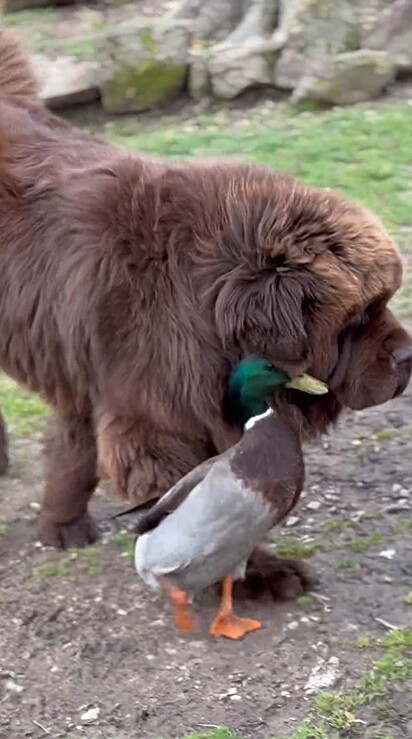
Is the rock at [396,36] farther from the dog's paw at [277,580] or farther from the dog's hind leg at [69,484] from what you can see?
the dog's paw at [277,580]

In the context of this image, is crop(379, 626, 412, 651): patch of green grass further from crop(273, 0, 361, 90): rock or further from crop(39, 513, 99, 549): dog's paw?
crop(273, 0, 361, 90): rock

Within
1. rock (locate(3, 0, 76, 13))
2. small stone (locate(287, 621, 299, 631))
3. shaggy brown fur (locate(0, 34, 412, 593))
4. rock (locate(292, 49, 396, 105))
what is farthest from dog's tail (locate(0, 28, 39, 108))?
rock (locate(3, 0, 76, 13))

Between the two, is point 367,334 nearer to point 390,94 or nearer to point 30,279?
point 30,279

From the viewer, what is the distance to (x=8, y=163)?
342 cm

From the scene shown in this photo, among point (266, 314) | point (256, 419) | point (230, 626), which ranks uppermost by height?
point (266, 314)

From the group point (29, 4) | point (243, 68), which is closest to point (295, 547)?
point (243, 68)

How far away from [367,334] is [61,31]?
8.43 meters

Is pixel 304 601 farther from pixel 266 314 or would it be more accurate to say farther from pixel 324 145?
pixel 324 145

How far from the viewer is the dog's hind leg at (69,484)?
3.60 meters

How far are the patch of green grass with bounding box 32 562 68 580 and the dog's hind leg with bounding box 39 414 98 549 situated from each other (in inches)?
3.5

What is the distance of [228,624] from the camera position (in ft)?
10.7

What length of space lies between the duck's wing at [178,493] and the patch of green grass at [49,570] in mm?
713

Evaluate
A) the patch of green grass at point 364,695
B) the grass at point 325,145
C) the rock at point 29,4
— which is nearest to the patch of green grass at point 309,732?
the patch of green grass at point 364,695

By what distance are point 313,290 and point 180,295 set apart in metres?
0.36
